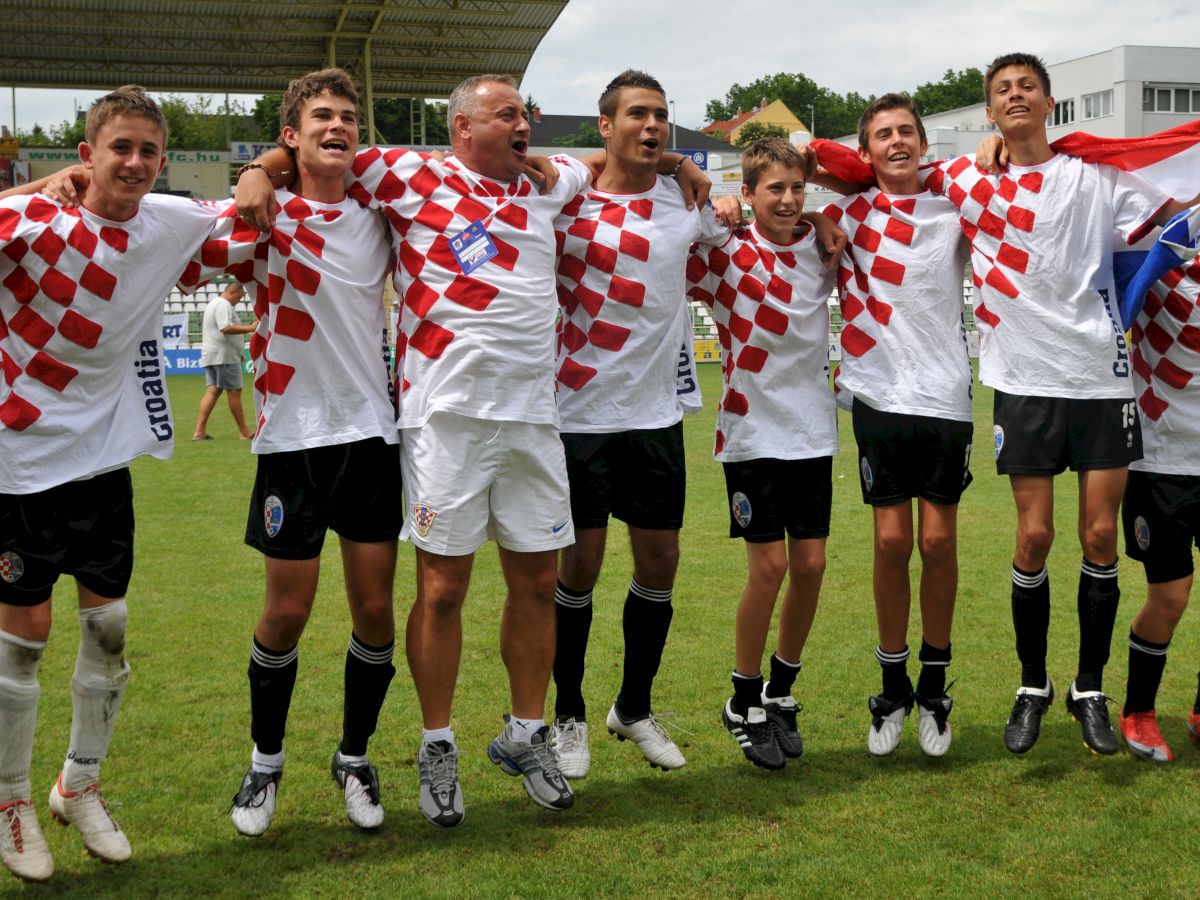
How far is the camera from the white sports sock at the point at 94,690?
3.88 metres

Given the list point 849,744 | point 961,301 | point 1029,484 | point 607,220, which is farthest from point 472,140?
point 849,744

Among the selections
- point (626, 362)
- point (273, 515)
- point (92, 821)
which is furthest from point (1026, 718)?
point (92, 821)

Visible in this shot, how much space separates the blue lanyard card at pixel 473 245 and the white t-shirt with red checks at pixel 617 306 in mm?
513

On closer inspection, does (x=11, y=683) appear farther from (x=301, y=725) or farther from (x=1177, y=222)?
(x=1177, y=222)

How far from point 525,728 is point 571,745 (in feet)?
1.38

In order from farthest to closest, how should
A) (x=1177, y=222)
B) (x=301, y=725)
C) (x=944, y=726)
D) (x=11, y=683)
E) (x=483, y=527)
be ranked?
(x=301, y=725), (x=944, y=726), (x=1177, y=222), (x=483, y=527), (x=11, y=683)

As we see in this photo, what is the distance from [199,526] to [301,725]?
464cm

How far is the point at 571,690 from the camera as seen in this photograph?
15.3 feet

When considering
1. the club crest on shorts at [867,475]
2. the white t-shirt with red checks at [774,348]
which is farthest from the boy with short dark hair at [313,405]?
the club crest on shorts at [867,475]

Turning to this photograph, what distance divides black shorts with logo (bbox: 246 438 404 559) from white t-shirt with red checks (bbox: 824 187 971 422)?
6.18 ft

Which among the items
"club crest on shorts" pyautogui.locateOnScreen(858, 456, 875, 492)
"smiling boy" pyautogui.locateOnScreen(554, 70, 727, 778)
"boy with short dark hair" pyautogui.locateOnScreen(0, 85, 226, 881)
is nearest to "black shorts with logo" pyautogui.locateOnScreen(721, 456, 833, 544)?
"club crest on shorts" pyautogui.locateOnScreen(858, 456, 875, 492)

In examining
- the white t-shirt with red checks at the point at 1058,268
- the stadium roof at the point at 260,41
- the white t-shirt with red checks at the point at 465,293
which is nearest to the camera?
the white t-shirt with red checks at the point at 465,293

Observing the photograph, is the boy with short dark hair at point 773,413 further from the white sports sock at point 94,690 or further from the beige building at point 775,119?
the beige building at point 775,119

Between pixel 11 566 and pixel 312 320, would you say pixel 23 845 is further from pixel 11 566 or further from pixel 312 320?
pixel 312 320
